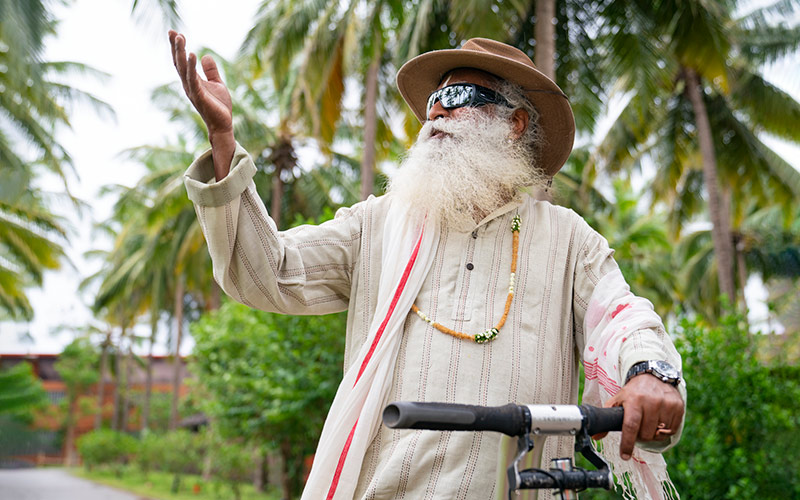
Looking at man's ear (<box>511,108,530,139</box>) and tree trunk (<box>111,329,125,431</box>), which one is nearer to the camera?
man's ear (<box>511,108,530,139</box>)

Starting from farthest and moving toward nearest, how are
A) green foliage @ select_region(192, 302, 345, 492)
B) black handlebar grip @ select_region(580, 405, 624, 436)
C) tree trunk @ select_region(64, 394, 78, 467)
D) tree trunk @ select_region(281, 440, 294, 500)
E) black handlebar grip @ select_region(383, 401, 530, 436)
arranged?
tree trunk @ select_region(64, 394, 78, 467), tree trunk @ select_region(281, 440, 294, 500), green foliage @ select_region(192, 302, 345, 492), black handlebar grip @ select_region(580, 405, 624, 436), black handlebar grip @ select_region(383, 401, 530, 436)

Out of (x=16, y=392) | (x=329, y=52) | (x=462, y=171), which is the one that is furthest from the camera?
(x=16, y=392)

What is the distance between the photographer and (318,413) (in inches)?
418

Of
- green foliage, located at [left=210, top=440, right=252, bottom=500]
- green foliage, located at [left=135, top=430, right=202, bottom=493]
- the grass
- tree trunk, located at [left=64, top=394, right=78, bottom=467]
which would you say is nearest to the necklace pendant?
green foliage, located at [left=210, top=440, right=252, bottom=500]

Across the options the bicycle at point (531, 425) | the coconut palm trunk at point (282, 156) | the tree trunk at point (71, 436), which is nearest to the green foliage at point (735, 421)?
the bicycle at point (531, 425)

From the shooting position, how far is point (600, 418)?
1.45m

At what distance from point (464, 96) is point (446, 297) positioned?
676mm

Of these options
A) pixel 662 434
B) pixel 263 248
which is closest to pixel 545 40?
pixel 263 248

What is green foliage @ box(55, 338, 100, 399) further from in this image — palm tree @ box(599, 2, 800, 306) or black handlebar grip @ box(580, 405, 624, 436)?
black handlebar grip @ box(580, 405, 624, 436)

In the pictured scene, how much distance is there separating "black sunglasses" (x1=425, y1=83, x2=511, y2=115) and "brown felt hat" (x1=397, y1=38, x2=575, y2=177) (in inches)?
3.1

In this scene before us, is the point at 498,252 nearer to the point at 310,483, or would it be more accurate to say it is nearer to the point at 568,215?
the point at 568,215

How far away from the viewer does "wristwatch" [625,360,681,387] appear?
158 centimetres

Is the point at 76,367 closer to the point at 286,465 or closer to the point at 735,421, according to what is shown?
the point at 286,465

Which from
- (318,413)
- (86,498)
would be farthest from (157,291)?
(318,413)
